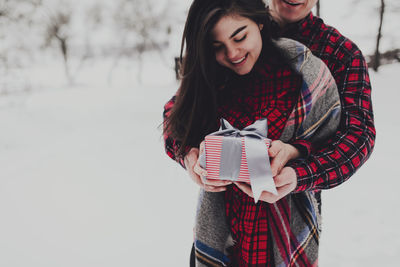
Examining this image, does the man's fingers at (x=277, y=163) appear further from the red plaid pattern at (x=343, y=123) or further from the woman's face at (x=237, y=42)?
the woman's face at (x=237, y=42)

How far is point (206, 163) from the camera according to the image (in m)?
0.83

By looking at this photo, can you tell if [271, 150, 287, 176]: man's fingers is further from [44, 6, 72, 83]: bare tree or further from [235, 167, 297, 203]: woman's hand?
[44, 6, 72, 83]: bare tree

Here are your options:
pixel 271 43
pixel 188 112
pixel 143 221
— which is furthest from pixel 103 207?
pixel 271 43

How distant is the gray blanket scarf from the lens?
86 centimetres

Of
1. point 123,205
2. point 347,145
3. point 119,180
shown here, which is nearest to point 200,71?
point 347,145

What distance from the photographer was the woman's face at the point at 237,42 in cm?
90

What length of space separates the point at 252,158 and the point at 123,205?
2.96m

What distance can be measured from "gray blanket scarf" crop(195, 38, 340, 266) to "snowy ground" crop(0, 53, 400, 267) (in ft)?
3.98

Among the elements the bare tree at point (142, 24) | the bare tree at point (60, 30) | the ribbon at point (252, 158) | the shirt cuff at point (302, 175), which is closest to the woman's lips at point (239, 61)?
the ribbon at point (252, 158)

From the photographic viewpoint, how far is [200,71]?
99 centimetres

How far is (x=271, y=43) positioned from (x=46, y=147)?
6.05 meters

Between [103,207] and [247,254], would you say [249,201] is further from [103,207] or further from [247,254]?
[103,207]

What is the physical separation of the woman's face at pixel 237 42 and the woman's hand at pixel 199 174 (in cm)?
33

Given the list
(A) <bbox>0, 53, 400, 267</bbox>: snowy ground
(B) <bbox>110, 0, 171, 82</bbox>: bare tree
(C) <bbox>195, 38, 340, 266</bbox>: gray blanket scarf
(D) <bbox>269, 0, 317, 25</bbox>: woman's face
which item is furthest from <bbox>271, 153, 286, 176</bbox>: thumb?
(B) <bbox>110, 0, 171, 82</bbox>: bare tree
